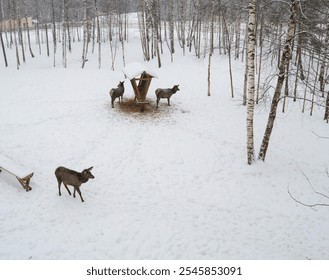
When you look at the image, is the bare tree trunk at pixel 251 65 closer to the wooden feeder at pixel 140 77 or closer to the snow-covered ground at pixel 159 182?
the snow-covered ground at pixel 159 182

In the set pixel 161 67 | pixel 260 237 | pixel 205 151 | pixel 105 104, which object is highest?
pixel 161 67

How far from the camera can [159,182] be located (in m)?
10.9

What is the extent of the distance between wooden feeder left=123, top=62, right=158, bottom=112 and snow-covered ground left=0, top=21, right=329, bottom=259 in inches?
41.0

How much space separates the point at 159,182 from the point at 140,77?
9263 mm

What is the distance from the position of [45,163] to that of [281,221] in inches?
370

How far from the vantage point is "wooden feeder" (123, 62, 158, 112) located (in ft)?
56.1

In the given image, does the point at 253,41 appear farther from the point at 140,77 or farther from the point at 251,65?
the point at 140,77

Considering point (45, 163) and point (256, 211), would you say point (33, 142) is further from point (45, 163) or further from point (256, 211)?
point (256, 211)

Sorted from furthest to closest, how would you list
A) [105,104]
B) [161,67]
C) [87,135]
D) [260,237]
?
[161,67]
[105,104]
[87,135]
[260,237]

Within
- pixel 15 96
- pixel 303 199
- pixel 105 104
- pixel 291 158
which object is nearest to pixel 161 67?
pixel 105 104

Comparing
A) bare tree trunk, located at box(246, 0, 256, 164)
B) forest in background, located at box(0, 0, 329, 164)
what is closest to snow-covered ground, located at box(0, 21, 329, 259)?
bare tree trunk, located at box(246, 0, 256, 164)

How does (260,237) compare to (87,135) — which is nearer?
(260,237)

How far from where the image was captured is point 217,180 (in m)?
11.2

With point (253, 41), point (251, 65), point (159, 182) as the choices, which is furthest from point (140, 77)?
point (159, 182)
